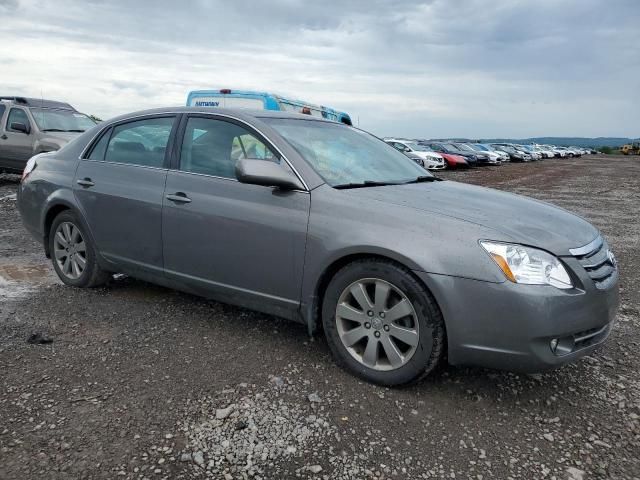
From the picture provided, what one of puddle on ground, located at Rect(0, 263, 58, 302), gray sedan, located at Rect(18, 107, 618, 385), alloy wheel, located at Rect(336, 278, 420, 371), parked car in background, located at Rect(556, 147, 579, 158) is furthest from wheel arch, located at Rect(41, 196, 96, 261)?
parked car in background, located at Rect(556, 147, 579, 158)

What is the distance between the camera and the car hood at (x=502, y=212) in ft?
9.29

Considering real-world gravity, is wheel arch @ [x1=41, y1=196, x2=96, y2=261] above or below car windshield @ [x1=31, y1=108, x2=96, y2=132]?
below

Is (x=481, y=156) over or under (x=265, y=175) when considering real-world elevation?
under

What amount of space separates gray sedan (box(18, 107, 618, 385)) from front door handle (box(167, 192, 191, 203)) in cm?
2

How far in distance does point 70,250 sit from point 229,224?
1.96 meters

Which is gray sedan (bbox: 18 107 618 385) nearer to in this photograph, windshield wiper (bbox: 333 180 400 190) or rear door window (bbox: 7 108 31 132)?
windshield wiper (bbox: 333 180 400 190)

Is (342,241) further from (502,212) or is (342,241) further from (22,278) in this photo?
(22,278)

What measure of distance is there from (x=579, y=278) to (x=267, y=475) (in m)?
1.79

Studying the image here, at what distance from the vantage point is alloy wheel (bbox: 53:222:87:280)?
4598 millimetres

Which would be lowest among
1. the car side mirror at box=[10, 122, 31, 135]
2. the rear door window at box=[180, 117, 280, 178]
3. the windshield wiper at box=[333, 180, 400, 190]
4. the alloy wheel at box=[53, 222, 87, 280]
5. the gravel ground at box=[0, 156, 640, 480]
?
the gravel ground at box=[0, 156, 640, 480]

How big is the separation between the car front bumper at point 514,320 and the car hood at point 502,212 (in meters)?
0.26

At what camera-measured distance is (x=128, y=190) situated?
410cm

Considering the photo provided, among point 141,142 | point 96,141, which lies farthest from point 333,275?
point 96,141

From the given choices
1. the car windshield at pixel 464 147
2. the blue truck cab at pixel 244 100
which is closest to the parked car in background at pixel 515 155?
the car windshield at pixel 464 147
